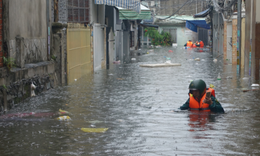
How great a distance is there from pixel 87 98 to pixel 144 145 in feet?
16.8

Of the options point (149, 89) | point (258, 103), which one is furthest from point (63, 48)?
point (258, 103)

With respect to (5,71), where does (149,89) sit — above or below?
below

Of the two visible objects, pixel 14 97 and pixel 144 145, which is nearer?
pixel 144 145

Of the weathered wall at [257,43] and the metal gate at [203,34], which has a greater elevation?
the metal gate at [203,34]

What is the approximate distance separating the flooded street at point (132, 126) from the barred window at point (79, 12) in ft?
25.7

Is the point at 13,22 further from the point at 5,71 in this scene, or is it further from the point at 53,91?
the point at 53,91

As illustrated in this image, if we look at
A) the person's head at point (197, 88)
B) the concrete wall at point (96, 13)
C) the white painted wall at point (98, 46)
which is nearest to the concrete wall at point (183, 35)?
the white painted wall at point (98, 46)

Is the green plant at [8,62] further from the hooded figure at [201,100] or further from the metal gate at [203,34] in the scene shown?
the metal gate at [203,34]

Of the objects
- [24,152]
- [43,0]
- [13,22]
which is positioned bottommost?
[24,152]

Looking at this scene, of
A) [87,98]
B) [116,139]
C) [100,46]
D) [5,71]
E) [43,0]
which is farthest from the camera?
[100,46]

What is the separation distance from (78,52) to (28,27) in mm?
5424

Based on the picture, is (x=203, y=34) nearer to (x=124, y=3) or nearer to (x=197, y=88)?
(x=124, y=3)

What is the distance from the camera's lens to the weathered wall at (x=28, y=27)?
9.58 m

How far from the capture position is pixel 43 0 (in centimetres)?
1253
